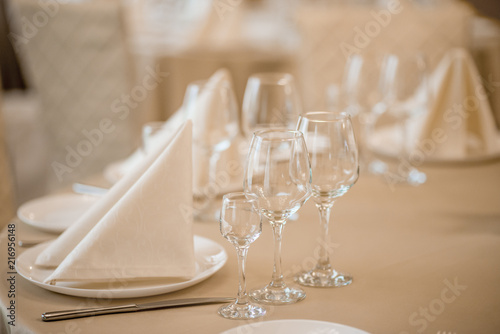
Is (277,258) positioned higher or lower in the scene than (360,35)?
lower

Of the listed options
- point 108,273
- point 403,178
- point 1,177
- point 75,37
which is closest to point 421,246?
point 403,178

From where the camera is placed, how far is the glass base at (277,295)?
32.5 inches

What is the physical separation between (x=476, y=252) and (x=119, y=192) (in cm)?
57

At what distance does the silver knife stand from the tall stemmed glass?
0.15m

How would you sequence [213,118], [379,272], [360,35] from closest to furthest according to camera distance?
[379,272]
[213,118]
[360,35]

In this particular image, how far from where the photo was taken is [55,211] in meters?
1.21

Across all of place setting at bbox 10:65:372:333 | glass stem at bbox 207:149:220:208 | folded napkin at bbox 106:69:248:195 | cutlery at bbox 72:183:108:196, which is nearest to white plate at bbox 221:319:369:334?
place setting at bbox 10:65:372:333

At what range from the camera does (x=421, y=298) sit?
0.85m

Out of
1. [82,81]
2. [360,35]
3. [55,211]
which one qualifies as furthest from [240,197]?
[82,81]

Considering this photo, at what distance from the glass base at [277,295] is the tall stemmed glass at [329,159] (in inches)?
1.7

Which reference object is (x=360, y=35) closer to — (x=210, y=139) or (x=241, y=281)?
(x=210, y=139)

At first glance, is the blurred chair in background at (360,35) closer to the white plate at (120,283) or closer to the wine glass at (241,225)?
the white plate at (120,283)

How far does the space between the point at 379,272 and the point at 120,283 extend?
1.22ft

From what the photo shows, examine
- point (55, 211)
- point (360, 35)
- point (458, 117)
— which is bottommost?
point (55, 211)
